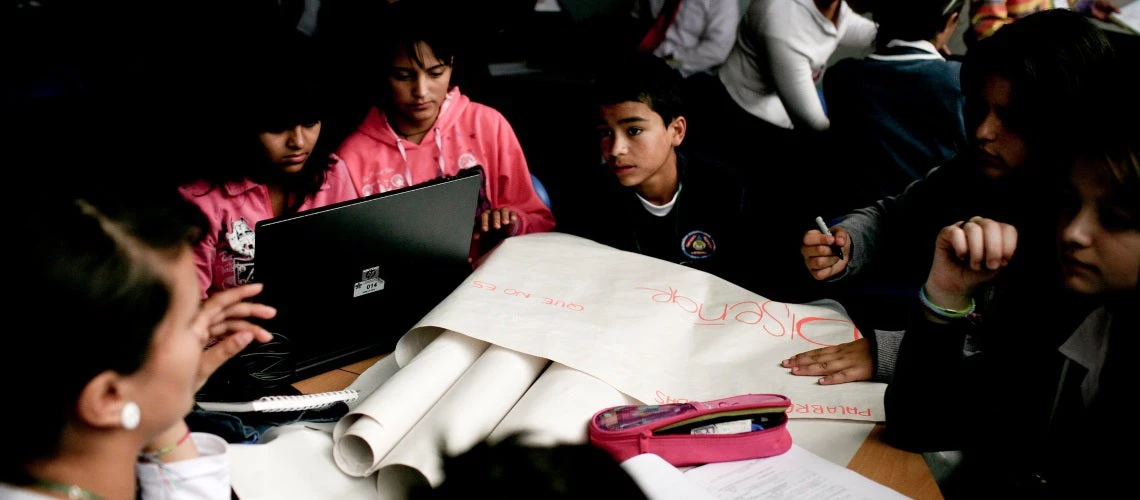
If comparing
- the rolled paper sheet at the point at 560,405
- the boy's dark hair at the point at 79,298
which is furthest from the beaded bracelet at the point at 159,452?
the rolled paper sheet at the point at 560,405

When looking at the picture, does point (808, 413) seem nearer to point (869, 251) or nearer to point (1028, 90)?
point (869, 251)

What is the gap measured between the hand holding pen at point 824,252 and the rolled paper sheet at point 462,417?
563 millimetres

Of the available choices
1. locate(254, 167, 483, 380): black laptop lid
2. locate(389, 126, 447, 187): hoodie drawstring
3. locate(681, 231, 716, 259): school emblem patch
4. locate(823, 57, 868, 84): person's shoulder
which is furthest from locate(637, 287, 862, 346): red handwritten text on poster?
locate(823, 57, 868, 84): person's shoulder

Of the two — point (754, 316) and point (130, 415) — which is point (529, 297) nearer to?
point (754, 316)

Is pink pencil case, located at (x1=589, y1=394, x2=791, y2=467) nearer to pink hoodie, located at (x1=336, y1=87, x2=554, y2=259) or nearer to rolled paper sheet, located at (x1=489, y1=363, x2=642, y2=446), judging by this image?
rolled paper sheet, located at (x1=489, y1=363, x2=642, y2=446)

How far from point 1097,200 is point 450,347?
804mm

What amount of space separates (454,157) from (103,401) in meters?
1.28

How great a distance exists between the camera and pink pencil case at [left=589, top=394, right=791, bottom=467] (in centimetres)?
88

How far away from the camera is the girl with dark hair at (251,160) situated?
1.44 metres

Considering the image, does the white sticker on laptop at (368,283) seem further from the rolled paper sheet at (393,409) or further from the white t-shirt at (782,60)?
the white t-shirt at (782,60)

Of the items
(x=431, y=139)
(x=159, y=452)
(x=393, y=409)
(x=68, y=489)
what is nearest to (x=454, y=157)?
(x=431, y=139)

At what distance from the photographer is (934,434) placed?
96 cm

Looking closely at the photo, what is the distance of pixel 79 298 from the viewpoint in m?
0.60

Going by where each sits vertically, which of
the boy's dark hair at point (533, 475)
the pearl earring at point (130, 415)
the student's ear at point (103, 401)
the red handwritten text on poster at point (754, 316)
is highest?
the student's ear at point (103, 401)
